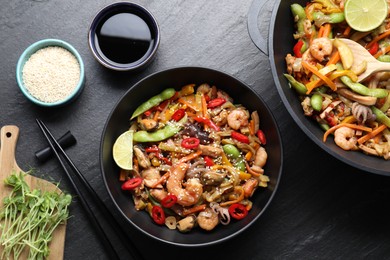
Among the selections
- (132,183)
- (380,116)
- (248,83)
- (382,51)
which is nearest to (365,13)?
(382,51)

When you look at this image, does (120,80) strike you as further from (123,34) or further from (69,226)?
(69,226)

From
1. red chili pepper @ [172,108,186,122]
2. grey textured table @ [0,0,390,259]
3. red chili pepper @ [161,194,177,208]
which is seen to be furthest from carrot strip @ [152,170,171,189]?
grey textured table @ [0,0,390,259]

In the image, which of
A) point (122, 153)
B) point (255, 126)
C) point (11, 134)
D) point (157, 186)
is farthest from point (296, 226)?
point (11, 134)

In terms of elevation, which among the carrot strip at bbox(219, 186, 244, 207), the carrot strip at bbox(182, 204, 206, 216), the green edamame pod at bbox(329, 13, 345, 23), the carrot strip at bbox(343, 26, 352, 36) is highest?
the green edamame pod at bbox(329, 13, 345, 23)

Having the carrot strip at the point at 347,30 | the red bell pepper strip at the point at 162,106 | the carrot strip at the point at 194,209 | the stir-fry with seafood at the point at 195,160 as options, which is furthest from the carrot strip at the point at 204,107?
the carrot strip at the point at 347,30

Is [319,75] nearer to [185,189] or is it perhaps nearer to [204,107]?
[204,107]

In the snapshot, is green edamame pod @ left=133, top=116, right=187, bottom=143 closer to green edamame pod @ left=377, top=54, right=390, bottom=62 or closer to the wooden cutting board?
the wooden cutting board
